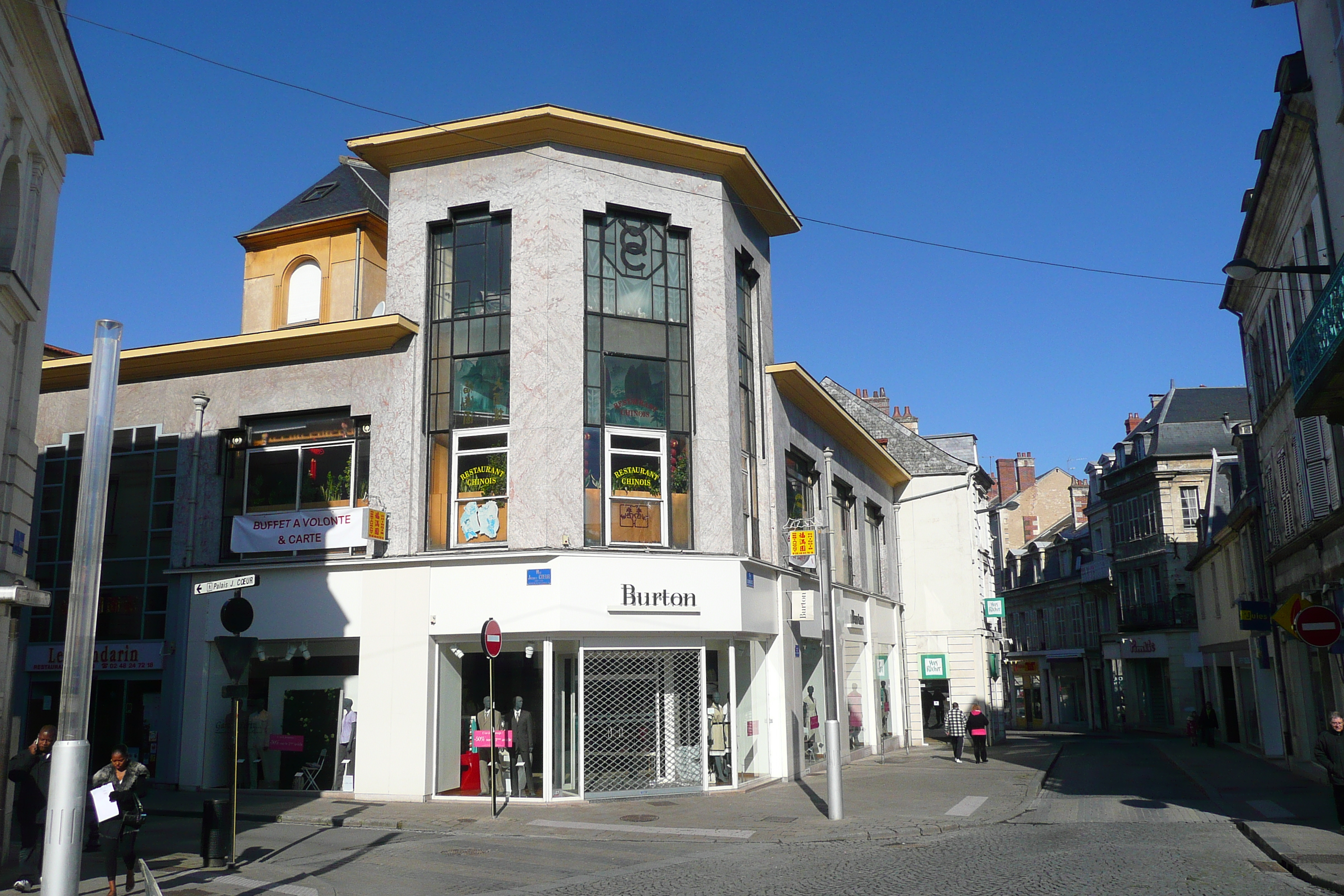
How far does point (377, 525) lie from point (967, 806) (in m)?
10.9

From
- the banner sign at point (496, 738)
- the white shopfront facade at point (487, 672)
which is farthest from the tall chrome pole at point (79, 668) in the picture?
the banner sign at point (496, 738)

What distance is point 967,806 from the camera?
56.2 ft

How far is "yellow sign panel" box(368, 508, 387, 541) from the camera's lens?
1842 centimetres

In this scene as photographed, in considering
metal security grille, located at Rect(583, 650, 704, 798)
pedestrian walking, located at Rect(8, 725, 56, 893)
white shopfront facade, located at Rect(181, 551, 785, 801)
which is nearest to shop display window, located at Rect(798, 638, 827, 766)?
white shopfront facade, located at Rect(181, 551, 785, 801)

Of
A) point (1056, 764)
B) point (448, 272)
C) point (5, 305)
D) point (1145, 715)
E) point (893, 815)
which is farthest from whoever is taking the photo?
point (1145, 715)

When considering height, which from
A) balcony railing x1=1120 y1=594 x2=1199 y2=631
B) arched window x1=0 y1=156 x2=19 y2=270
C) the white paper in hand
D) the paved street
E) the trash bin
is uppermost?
arched window x1=0 y1=156 x2=19 y2=270

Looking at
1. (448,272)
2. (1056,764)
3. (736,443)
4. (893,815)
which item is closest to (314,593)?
(448,272)

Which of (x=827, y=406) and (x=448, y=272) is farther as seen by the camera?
(x=827, y=406)

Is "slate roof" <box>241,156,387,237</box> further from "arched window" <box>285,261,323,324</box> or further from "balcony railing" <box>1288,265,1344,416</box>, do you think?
"balcony railing" <box>1288,265,1344,416</box>

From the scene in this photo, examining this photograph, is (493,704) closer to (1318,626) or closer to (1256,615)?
(1318,626)

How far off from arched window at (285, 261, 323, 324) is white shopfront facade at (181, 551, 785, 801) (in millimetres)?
5810

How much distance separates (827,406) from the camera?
25188 millimetres

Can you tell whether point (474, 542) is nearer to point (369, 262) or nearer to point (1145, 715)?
point (369, 262)

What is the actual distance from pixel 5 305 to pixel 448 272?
839 centimetres
